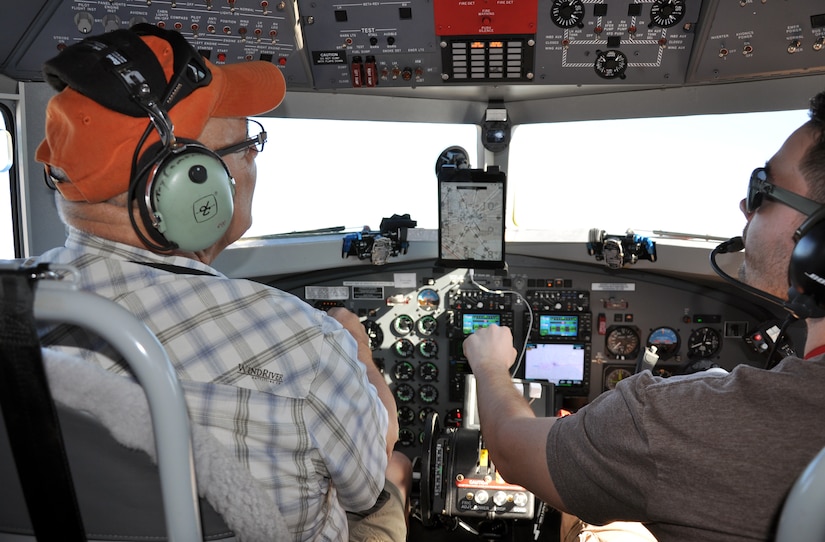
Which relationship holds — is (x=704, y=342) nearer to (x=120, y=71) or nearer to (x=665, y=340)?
(x=665, y=340)

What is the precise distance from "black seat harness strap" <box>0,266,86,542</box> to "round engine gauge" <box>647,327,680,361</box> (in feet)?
10.1

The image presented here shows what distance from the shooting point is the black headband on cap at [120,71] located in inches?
42.1

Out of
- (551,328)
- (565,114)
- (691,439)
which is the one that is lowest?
(551,328)

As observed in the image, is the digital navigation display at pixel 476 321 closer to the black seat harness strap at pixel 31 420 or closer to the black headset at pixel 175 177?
the black headset at pixel 175 177

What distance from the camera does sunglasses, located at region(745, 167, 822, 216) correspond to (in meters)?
1.14

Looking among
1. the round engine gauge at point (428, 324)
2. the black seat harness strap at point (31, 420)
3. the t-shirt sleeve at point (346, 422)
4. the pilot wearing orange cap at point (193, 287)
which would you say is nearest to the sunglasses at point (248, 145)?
the pilot wearing orange cap at point (193, 287)

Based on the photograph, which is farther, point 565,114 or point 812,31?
point 565,114

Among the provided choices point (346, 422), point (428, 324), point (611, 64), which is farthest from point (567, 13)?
point (346, 422)

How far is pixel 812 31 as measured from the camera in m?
2.66

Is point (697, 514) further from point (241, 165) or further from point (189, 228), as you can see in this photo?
point (241, 165)

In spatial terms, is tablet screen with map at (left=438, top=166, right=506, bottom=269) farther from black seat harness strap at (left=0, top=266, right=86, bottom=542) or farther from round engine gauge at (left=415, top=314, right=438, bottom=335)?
black seat harness strap at (left=0, top=266, right=86, bottom=542)

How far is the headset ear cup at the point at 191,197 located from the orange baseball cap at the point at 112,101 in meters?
0.06

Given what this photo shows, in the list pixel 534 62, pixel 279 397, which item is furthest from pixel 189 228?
pixel 534 62

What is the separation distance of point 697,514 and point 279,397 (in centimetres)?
72
